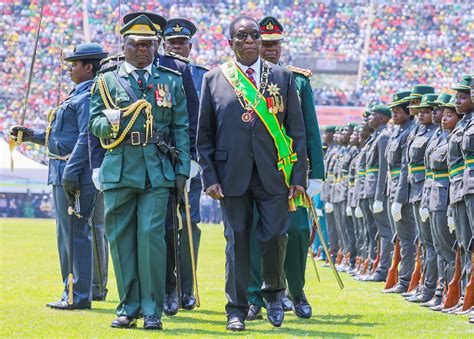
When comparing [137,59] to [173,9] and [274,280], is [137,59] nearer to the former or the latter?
[274,280]

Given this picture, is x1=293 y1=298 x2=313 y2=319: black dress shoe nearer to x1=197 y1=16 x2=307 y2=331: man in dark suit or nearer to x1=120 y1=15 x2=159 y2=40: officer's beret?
x1=197 y1=16 x2=307 y2=331: man in dark suit

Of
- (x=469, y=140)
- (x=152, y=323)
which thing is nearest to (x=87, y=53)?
(x=152, y=323)

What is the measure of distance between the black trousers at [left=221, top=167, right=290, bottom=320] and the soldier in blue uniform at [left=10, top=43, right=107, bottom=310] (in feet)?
5.91

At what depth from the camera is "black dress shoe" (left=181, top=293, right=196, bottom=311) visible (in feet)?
32.4

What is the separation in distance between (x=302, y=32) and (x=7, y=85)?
517 inches

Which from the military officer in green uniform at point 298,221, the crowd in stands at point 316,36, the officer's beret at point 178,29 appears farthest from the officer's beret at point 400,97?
the crowd in stands at point 316,36

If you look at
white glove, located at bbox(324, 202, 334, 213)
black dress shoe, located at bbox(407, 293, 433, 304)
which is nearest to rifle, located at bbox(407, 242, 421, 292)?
black dress shoe, located at bbox(407, 293, 433, 304)

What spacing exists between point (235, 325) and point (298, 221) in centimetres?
163

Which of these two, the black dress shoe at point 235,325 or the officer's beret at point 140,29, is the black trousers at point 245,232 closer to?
the black dress shoe at point 235,325

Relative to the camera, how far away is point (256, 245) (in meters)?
9.12

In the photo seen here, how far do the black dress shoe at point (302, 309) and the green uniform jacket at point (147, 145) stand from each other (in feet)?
5.71

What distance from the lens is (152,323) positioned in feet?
25.8

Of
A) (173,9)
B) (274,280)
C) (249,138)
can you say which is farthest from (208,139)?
(173,9)

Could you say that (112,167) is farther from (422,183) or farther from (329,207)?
(329,207)
